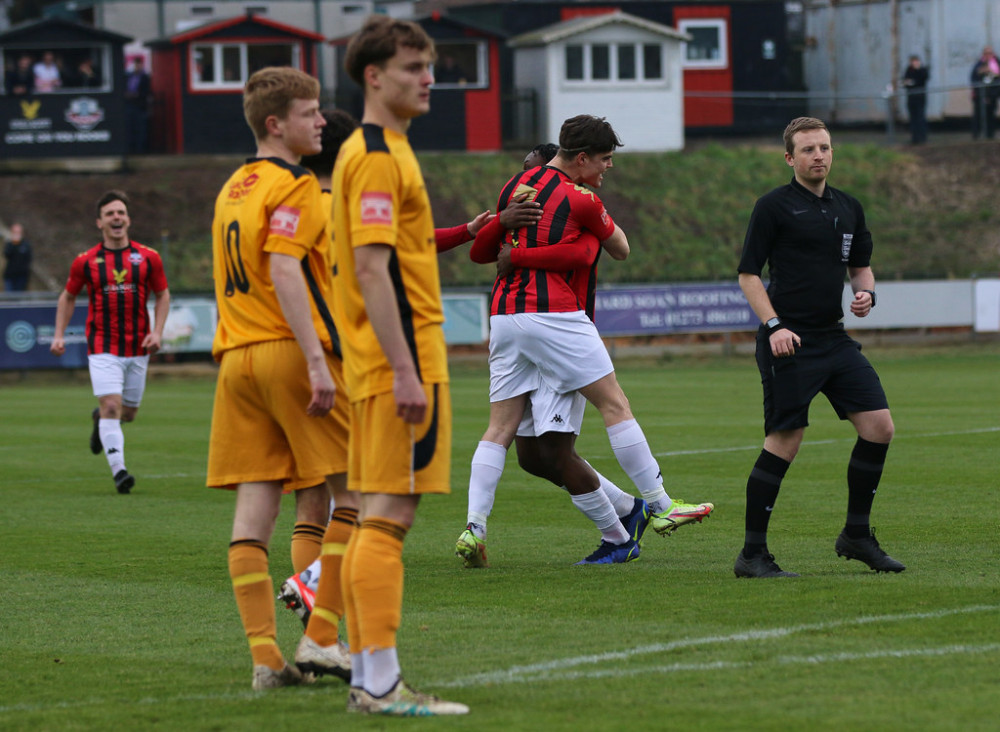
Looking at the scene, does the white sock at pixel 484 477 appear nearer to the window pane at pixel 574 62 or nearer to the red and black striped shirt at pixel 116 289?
the red and black striped shirt at pixel 116 289

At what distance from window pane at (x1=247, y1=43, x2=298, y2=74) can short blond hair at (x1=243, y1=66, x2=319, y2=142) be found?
3565 centimetres

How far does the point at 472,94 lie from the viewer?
137ft

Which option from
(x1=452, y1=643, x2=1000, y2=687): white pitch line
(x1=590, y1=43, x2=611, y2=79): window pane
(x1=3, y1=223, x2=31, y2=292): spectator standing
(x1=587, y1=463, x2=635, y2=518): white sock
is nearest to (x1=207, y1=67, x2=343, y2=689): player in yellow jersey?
(x1=452, y1=643, x2=1000, y2=687): white pitch line

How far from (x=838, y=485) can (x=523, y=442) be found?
3.73 metres

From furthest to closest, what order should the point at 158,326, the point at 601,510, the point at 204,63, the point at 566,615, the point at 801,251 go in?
the point at 204,63, the point at 158,326, the point at 601,510, the point at 801,251, the point at 566,615

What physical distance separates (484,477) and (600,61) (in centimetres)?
3580

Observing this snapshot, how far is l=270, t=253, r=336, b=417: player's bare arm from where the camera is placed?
5410 mm

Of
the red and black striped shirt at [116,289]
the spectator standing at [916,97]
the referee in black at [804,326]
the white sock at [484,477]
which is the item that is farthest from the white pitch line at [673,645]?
the spectator standing at [916,97]

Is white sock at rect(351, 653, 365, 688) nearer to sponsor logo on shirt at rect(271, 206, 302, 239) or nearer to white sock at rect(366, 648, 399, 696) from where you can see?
white sock at rect(366, 648, 399, 696)

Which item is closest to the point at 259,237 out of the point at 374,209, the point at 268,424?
the point at 268,424

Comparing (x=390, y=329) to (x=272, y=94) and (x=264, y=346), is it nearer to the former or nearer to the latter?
(x=264, y=346)

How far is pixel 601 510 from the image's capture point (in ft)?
27.3

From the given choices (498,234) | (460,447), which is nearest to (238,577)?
(498,234)

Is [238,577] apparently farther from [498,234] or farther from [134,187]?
[134,187]
